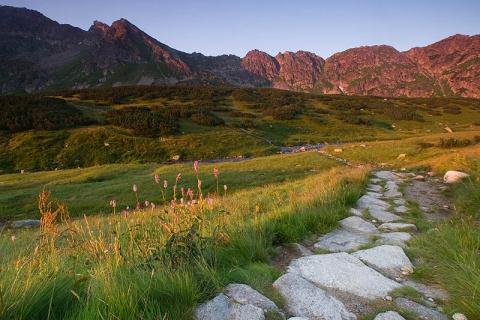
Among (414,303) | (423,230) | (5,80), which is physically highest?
(5,80)

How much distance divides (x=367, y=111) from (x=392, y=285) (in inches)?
2484

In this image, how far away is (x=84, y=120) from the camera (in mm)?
37375

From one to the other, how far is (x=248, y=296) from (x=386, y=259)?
8.41 feet

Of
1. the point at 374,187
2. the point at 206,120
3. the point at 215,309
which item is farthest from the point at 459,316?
the point at 206,120

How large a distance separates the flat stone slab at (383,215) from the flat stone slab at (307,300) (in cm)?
422

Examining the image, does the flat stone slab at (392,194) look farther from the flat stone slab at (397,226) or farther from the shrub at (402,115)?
the shrub at (402,115)

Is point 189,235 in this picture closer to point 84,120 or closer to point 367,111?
point 84,120

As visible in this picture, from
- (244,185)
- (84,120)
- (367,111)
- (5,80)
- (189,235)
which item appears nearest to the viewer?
(189,235)

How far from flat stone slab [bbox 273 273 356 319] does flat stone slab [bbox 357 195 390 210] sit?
4.97m

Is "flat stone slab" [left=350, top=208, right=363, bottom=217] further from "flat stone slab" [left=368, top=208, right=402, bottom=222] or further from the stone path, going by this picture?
the stone path

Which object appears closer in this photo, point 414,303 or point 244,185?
point 414,303

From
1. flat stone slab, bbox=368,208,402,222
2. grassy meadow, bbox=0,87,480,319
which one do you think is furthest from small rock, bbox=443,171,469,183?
flat stone slab, bbox=368,208,402,222

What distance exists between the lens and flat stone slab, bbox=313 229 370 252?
4812mm

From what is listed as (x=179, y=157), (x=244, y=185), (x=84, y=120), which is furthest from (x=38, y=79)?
(x=244, y=185)
